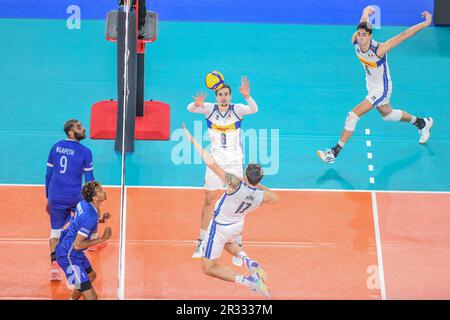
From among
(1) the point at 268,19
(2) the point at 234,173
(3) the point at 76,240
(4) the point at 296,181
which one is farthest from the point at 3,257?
(1) the point at 268,19

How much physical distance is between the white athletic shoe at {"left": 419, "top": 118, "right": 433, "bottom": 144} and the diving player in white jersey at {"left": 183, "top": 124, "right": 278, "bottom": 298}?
500 cm

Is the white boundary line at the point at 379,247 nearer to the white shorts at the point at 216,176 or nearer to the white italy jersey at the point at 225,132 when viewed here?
the white shorts at the point at 216,176

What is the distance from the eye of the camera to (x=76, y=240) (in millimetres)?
11180

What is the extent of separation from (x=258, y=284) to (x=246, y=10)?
28.8ft

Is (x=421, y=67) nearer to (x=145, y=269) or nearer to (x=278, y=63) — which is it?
(x=278, y=63)

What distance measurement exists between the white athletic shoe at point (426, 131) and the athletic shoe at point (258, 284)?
5.25 metres

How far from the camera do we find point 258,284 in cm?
1146

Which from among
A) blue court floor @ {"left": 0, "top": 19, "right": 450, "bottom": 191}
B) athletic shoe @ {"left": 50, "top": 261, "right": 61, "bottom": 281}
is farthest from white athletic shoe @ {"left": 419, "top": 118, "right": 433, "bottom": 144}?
athletic shoe @ {"left": 50, "top": 261, "right": 61, "bottom": 281}

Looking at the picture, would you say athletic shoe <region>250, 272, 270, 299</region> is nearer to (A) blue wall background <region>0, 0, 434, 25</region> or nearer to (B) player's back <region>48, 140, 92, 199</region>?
(B) player's back <region>48, 140, 92, 199</region>

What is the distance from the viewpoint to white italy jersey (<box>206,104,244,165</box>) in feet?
40.8

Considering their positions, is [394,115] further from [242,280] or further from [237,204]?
[242,280]

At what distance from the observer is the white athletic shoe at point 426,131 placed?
15.6m

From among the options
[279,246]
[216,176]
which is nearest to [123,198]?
[216,176]

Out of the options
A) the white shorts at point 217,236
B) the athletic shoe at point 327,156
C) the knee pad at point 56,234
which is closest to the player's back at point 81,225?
the knee pad at point 56,234
